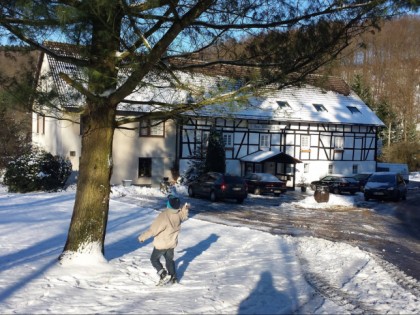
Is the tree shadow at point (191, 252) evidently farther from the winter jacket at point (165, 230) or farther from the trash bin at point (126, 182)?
the trash bin at point (126, 182)

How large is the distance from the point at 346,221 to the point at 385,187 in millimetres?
10363

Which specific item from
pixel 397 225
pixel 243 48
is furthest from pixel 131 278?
pixel 397 225

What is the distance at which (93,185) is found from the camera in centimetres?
809

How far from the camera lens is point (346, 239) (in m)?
14.3

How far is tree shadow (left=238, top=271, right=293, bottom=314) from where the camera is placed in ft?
21.7

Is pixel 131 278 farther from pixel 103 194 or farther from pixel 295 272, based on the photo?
pixel 295 272

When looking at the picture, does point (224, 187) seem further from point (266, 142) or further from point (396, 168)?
point (396, 168)

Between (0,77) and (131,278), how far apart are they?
3943 mm

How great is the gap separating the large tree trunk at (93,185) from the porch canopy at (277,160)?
2657cm

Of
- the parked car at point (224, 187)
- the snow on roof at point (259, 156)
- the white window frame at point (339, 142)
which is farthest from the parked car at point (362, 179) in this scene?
the parked car at point (224, 187)

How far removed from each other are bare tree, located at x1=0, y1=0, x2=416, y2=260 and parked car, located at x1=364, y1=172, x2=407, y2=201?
21.1 metres

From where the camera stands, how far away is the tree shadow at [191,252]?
8.86 m

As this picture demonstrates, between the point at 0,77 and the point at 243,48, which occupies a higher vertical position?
the point at 243,48

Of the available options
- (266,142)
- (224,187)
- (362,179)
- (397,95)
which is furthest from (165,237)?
(397,95)
